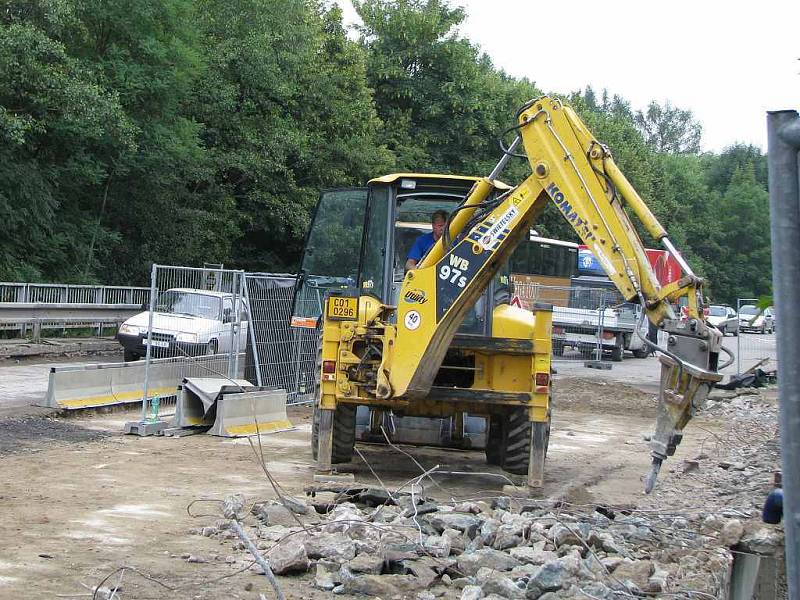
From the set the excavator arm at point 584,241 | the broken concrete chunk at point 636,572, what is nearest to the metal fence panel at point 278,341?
the excavator arm at point 584,241

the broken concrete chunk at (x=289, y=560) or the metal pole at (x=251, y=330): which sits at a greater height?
the metal pole at (x=251, y=330)

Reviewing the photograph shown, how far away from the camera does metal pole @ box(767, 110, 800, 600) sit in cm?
149

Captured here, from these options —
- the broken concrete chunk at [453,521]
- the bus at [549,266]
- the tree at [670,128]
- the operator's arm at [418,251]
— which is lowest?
the broken concrete chunk at [453,521]

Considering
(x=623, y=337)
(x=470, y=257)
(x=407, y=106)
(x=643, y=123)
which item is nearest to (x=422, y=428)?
(x=470, y=257)

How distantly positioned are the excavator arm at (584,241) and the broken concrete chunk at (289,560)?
2656 millimetres

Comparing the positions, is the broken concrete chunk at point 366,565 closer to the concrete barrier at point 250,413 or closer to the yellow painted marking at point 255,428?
the concrete barrier at point 250,413

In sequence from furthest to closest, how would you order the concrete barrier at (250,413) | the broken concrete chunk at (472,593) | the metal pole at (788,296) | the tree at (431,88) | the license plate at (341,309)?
the tree at (431,88), the concrete barrier at (250,413), the license plate at (341,309), the broken concrete chunk at (472,593), the metal pole at (788,296)

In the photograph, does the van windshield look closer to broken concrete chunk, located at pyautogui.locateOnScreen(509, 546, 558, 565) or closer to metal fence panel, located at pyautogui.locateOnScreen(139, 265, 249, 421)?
→ metal fence panel, located at pyautogui.locateOnScreen(139, 265, 249, 421)

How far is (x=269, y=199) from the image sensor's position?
1212 inches

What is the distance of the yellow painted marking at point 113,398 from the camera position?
532 inches

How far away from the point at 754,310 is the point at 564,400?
18806 millimetres

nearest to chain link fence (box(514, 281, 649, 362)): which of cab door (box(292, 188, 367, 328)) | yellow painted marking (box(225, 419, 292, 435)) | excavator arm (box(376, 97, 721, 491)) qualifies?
yellow painted marking (box(225, 419, 292, 435))

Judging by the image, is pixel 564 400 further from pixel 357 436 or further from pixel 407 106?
pixel 407 106

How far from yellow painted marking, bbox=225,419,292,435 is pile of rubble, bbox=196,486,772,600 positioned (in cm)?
462
